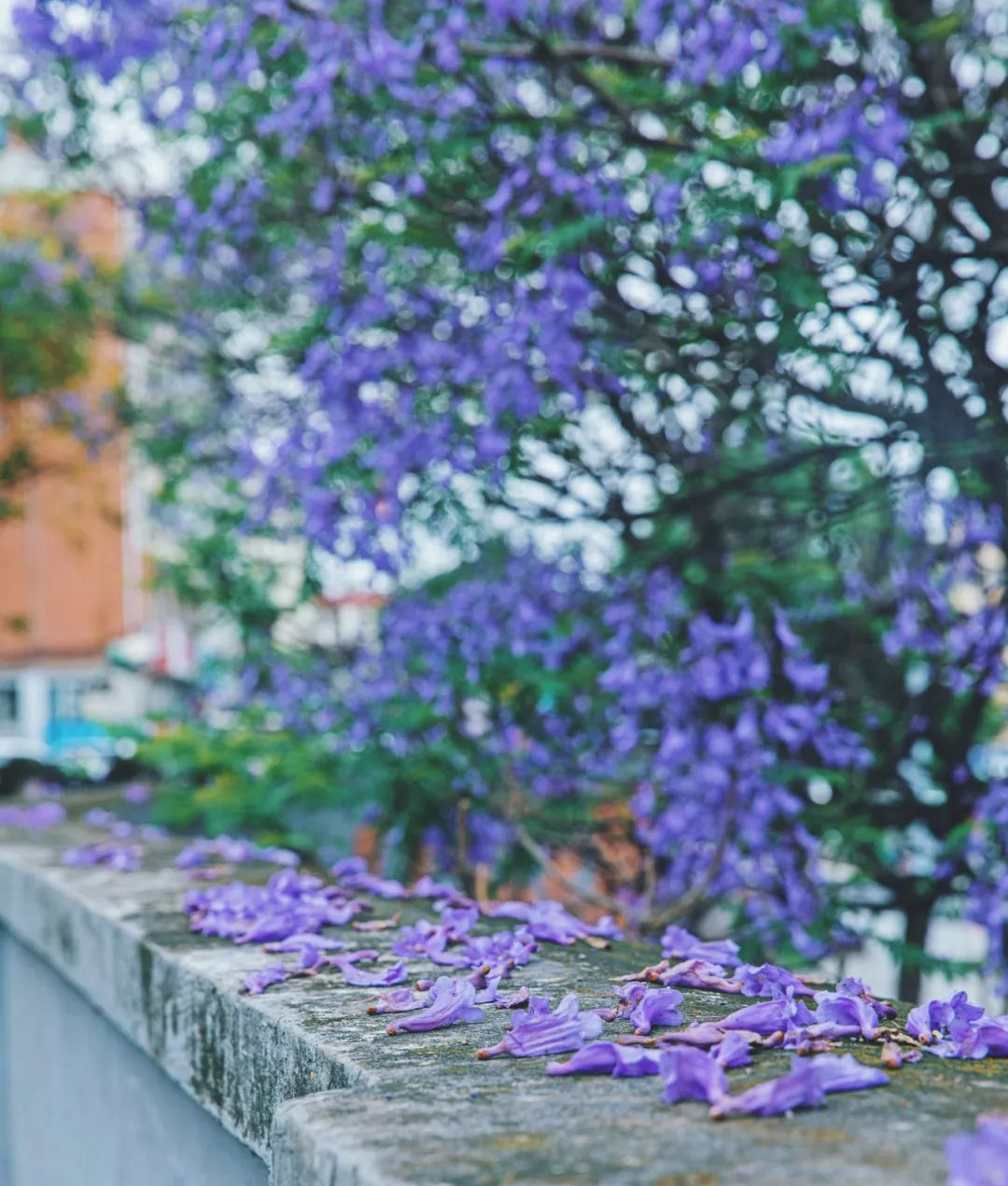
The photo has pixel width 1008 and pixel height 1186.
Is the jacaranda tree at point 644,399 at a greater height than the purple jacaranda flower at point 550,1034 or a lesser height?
greater

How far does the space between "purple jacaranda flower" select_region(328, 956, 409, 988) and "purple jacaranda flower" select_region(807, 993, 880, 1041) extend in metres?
0.67

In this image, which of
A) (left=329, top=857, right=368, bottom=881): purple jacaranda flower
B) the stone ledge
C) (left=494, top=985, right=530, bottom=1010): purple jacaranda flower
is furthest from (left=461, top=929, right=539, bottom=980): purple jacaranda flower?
(left=329, top=857, right=368, bottom=881): purple jacaranda flower

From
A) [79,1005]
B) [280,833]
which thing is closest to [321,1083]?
[79,1005]

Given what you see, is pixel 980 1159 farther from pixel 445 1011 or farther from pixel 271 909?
pixel 271 909

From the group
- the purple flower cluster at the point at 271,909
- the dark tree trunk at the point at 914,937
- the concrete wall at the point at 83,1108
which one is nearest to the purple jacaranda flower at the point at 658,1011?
the concrete wall at the point at 83,1108

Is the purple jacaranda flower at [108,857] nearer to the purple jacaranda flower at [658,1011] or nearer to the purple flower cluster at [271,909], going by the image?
the purple flower cluster at [271,909]

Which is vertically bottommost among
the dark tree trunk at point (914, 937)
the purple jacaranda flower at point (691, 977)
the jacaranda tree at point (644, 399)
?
the dark tree trunk at point (914, 937)

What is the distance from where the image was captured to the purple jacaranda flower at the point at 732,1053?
1539mm

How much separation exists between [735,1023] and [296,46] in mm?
3194

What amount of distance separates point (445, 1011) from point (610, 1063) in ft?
1.09

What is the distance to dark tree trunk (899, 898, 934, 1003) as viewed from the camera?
4781 millimetres

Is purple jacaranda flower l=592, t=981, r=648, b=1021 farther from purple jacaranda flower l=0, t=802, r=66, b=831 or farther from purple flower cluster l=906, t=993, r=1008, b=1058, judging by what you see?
purple jacaranda flower l=0, t=802, r=66, b=831

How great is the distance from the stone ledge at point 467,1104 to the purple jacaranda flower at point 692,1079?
0.02 m

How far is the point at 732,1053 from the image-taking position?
1543mm
